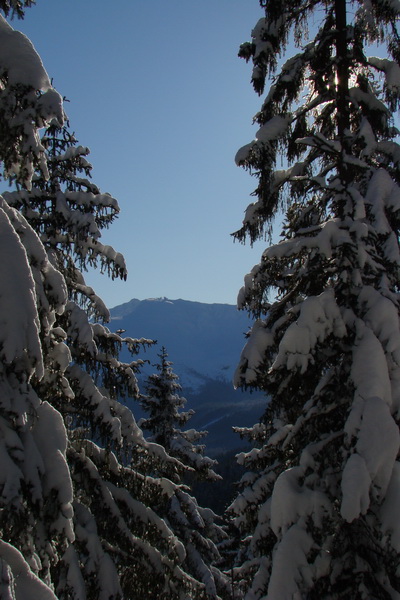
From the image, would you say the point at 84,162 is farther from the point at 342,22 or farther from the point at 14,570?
the point at 14,570

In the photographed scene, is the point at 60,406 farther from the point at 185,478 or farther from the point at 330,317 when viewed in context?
the point at 185,478

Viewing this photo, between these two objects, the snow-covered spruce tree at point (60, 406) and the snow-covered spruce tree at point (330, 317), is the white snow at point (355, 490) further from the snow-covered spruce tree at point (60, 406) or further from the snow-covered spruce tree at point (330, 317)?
the snow-covered spruce tree at point (60, 406)

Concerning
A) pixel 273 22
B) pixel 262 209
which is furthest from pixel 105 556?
pixel 273 22

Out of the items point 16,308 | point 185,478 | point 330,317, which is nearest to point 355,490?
point 330,317

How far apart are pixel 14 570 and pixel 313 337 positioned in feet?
11.8

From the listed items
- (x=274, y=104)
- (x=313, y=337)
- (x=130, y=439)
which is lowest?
(x=130, y=439)

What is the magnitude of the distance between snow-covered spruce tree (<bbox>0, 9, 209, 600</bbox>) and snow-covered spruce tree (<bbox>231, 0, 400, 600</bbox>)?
6.21 feet

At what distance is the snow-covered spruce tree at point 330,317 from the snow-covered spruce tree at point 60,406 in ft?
6.21

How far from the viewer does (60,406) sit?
7469 mm

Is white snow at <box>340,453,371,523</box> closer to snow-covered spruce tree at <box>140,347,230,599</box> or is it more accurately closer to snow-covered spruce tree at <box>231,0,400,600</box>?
snow-covered spruce tree at <box>231,0,400,600</box>

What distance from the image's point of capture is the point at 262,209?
755 cm

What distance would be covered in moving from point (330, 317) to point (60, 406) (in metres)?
4.38

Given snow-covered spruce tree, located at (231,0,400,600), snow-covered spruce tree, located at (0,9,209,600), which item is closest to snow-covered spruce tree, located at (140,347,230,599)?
snow-covered spruce tree, located at (0,9,209,600)

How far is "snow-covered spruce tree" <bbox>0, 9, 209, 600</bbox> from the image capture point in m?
2.83
